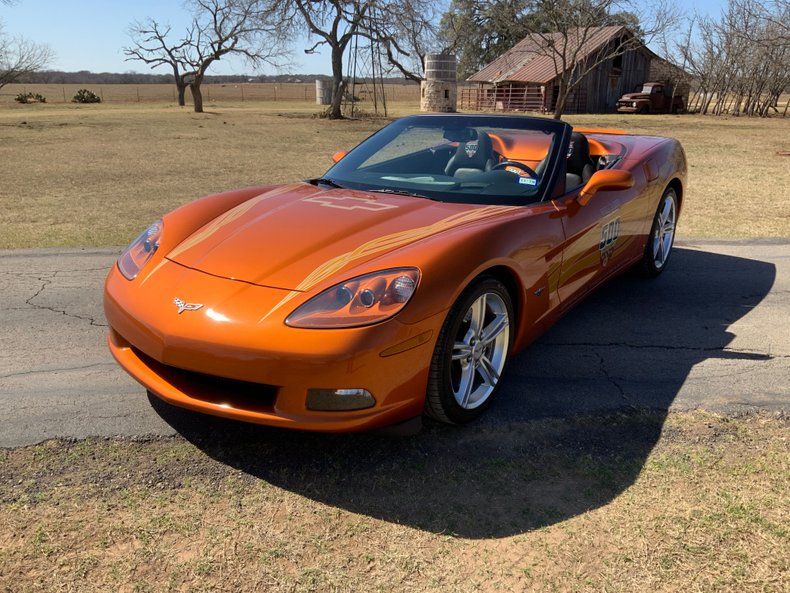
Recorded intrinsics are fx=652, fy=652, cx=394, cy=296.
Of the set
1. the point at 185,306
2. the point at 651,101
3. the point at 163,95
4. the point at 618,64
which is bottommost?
the point at 185,306

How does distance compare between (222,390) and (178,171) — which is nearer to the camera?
(222,390)

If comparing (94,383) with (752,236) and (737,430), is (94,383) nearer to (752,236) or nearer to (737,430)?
(737,430)

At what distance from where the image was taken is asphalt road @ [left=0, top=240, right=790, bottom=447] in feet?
10.5

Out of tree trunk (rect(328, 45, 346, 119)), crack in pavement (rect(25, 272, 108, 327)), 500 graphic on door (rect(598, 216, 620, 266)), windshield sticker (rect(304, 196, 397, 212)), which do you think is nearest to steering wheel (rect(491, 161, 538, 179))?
500 graphic on door (rect(598, 216, 620, 266))

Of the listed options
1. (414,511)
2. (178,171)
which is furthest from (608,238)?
(178,171)

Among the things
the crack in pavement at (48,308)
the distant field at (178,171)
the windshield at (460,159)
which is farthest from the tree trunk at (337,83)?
the windshield at (460,159)

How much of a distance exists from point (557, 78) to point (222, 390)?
1743 inches

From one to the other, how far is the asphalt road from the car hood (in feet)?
2.78

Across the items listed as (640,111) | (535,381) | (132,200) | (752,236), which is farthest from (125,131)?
(640,111)

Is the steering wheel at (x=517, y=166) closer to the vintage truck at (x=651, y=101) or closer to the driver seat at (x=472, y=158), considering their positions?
the driver seat at (x=472, y=158)

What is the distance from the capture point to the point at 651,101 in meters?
42.6

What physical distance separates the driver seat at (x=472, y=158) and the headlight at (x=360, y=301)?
1482mm

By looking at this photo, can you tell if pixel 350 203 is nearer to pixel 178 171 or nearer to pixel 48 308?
pixel 48 308

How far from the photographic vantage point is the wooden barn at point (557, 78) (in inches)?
1676
